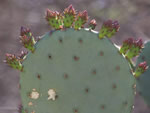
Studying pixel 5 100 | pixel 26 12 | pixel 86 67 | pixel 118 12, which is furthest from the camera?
pixel 26 12

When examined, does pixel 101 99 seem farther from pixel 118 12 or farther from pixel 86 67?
pixel 118 12

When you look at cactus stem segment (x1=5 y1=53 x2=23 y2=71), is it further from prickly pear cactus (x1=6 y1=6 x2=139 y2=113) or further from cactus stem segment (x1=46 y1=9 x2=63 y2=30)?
cactus stem segment (x1=46 y1=9 x2=63 y2=30)

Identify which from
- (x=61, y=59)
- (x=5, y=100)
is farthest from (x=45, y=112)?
(x=5, y=100)

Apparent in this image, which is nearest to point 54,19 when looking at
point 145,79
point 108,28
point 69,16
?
point 69,16

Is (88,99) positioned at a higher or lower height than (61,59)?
lower

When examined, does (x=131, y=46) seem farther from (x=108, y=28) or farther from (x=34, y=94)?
(x=34, y=94)

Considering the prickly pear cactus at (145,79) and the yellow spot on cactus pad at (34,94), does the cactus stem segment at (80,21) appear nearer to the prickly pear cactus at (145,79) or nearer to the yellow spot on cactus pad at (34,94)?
the yellow spot on cactus pad at (34,94)

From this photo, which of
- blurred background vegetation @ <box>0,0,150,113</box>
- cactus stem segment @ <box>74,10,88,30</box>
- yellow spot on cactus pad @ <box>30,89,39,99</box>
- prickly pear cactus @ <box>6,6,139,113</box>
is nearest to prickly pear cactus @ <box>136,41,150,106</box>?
prickly pear cactus @ <box>6,6,139,113</box>
